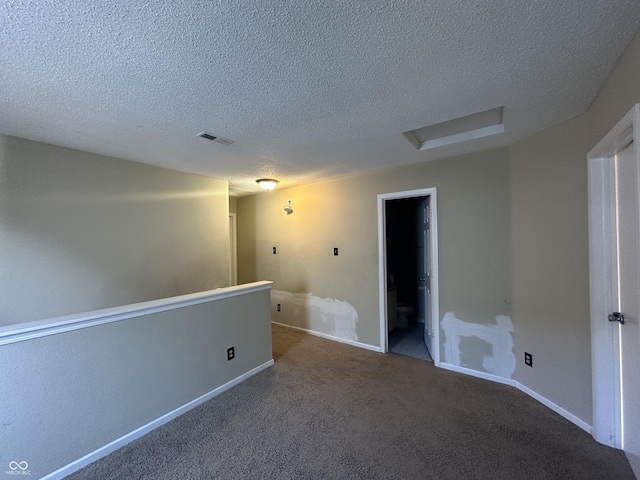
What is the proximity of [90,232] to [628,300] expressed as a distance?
4.24 m

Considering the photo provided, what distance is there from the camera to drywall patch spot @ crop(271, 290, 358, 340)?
12.0 feet

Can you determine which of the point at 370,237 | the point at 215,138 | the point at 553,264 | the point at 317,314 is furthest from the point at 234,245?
the point at 553,264

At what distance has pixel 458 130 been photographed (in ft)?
7.93

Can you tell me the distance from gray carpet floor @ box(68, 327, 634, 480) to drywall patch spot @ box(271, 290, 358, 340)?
0.99 m

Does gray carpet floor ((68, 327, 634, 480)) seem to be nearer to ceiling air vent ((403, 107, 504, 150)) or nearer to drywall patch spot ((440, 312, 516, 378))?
drywall patch spot ((440, 312, 516, 378))

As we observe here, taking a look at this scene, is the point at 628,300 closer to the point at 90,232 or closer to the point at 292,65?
the point at 292,65

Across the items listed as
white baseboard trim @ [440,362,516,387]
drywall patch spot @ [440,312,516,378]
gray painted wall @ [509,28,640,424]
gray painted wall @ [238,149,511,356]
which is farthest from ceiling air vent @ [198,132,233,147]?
white baseboard trim @ [440,362,516,387]

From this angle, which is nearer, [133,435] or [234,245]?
[133,435]

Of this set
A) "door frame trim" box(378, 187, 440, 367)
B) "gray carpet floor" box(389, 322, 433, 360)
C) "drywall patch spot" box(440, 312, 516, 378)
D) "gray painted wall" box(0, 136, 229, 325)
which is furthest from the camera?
"gray carpet floor" box(389, 322, 433, 360)

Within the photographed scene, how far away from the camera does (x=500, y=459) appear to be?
1.68 meters

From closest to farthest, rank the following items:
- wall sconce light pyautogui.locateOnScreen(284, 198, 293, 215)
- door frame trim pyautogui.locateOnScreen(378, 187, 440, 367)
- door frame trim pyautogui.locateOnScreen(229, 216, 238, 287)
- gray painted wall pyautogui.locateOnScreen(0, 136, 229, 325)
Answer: gray painted wall pyautogui.locateOnScreen(0, 136, 229, 325) → door frame trim pyautogui.locateOnScreen(378, 187, 440, 367) → wall sconce light pyautogui.locateOnScreen(284, 198, 293, 215) → door frame trim pyautogui.locateOnScreen(229, 216, 238, 287)

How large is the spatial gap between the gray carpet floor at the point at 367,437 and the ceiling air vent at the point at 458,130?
7.71 ft

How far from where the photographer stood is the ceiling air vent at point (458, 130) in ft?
7.11

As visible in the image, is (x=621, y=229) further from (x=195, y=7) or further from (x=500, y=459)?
(x=195, y=7)
